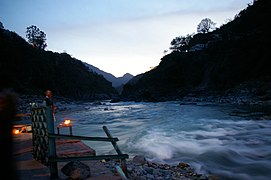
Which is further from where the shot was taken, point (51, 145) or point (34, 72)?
point (34, 72)

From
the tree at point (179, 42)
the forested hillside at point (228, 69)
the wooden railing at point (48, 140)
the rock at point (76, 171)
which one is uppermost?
the tree at point (179, 42)

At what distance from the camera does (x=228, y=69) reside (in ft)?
157

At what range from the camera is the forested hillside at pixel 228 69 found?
38.5m

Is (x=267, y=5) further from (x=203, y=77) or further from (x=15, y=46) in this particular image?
(x=15, y=46)

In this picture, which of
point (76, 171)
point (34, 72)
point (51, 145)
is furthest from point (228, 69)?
point (34, 72)

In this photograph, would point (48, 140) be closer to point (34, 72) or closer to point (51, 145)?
point (51, 145)

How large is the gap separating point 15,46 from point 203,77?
217ft

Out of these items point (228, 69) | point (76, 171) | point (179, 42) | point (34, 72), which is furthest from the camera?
point (179, 42)

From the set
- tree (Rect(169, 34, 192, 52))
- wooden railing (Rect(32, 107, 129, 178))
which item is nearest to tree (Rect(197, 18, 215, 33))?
tree (Rect(169, 34, 192, 52))

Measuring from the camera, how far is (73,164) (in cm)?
420

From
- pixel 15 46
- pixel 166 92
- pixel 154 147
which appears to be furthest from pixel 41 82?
pixel 154 147

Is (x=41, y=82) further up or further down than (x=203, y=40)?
further down

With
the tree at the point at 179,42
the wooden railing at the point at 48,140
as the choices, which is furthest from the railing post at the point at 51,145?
the tree at the point at 179,42

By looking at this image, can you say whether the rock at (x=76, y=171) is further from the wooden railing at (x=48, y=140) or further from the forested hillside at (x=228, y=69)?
the forested hillside at (x=228, y=69)
